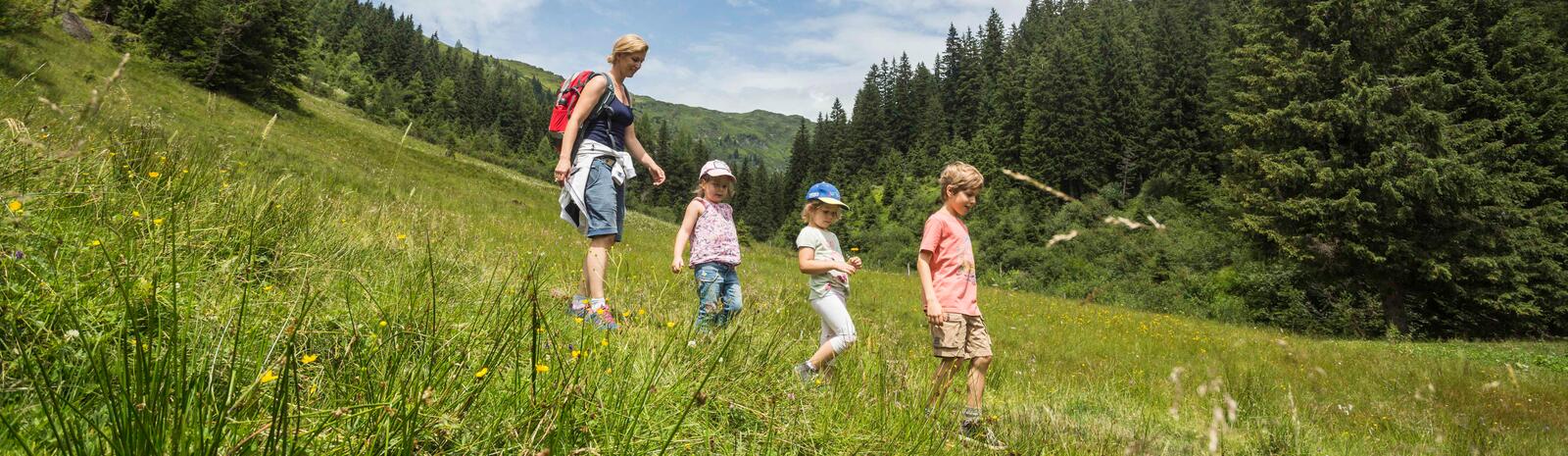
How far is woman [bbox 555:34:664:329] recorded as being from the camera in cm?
450

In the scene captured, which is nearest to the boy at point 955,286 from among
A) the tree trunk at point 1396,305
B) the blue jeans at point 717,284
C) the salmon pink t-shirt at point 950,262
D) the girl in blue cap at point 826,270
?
A: the salmon pink t-shirt at point 950,262

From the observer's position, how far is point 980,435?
2871mm

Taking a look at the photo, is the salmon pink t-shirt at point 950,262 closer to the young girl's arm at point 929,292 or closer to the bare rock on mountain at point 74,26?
Answer: the young girl's arm at point 929,292

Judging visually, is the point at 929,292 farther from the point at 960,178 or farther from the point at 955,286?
the point at 960,178

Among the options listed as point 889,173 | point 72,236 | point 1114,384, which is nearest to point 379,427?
point 72,236

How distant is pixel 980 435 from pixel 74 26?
4143 cm

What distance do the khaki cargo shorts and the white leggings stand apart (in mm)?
542

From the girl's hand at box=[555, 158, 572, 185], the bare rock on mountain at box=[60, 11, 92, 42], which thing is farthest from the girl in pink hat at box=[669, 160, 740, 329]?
the bare rock on mountain at box=[60, 11, 92, 42]

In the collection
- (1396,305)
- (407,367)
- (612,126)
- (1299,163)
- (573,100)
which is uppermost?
(1299,163)

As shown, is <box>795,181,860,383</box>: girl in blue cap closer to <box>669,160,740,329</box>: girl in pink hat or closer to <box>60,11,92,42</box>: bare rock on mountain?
<box>669,160,740,329</box>: girl in pink hat

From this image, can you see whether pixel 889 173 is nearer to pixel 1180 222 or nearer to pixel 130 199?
pixel 1180 222

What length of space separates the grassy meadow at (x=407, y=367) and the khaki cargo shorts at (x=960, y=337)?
293mm

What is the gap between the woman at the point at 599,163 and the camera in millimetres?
4500

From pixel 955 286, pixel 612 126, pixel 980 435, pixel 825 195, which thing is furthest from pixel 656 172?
pixel 980 435
